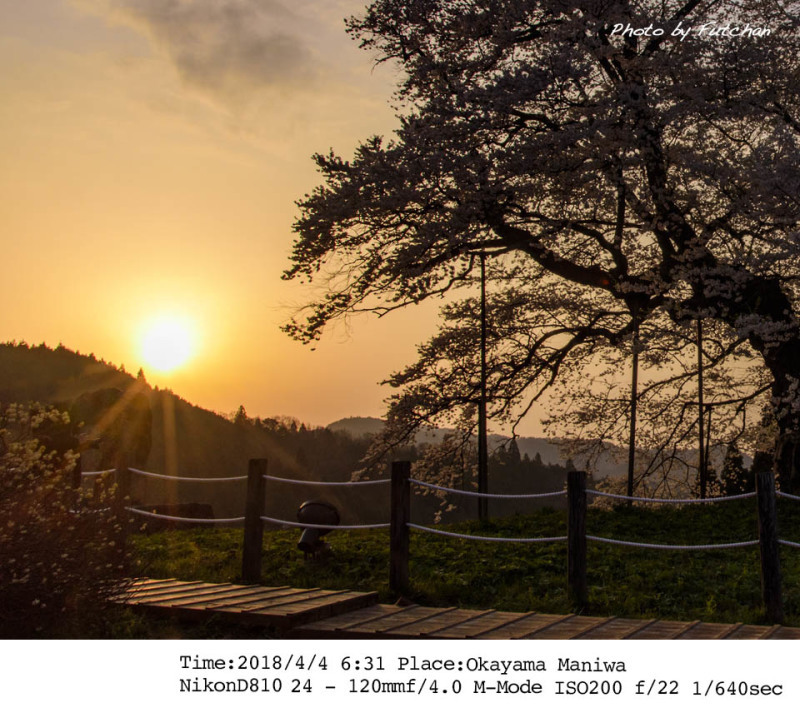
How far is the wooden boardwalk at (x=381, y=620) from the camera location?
6723mm

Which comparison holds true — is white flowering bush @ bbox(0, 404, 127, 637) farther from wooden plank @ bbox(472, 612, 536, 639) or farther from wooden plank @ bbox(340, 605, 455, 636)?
wooden plank @ bbox(472, 612, 536, 639)

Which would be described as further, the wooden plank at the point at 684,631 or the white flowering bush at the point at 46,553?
the wooden plank at the point at 684,631

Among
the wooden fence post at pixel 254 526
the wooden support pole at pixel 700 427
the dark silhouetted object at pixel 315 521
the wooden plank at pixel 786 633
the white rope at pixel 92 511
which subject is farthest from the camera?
the wooden support pole at pixel 700 427

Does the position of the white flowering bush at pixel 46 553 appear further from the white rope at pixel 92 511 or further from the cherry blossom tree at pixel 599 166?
the cherry blossom tree at pixel 599 166

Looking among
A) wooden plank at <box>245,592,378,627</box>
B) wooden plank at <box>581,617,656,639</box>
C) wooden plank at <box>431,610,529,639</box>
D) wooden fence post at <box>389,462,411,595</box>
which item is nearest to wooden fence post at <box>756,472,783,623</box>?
wooden plank at <box>581,617,656,639</box>

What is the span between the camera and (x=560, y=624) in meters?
7.14

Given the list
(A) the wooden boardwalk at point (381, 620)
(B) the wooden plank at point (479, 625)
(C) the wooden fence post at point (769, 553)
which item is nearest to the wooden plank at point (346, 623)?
(A) the wooden boardwalk at point (381, 620)

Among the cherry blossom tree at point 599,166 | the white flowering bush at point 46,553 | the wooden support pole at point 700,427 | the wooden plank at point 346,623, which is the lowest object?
the wooden plank at point 346,623

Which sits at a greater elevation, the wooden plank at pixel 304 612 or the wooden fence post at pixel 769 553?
the wooden fence post at pixel 769 553

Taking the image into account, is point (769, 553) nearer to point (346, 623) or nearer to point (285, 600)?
point (346, 623)

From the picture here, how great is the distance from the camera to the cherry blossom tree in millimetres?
15891

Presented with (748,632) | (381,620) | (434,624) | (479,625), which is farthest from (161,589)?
(748,632)

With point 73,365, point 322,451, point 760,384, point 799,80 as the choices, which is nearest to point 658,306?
point 760,384

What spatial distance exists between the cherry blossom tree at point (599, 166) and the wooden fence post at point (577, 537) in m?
7.79
